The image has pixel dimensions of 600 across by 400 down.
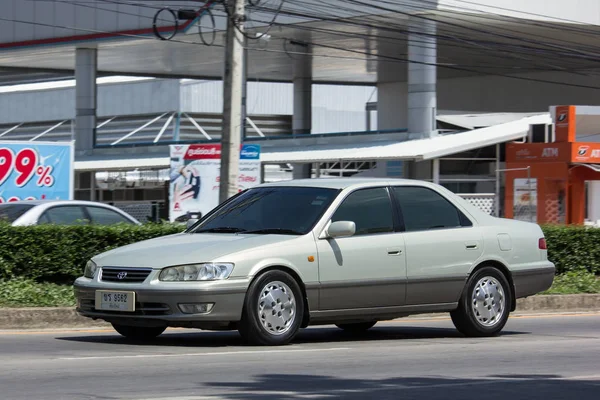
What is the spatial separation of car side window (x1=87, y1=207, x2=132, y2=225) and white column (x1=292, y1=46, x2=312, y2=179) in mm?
29780

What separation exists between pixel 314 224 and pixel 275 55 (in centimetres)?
3611

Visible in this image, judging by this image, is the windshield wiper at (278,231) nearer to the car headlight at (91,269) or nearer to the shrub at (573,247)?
the car headlight at (91,269)

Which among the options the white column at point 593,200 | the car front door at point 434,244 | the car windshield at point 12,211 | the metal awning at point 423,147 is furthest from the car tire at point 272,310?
the metal awning at point 423,147

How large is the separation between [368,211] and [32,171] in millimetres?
15680

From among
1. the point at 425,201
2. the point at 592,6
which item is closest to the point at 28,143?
the point at 425,201

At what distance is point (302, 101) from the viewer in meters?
52.4

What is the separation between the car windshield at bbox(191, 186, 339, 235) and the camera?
11.3m

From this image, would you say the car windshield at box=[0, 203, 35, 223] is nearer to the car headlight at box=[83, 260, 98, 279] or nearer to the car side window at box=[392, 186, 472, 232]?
the car headlight at box=[83, 260, 98, 279]

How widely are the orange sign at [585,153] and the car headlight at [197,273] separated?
2002 centimetres

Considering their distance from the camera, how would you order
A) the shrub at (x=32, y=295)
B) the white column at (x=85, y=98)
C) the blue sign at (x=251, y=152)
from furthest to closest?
the white column at (x=85, y=98) < the blue sign at (x=251, y=152) < the shrub at (x=32, y=295)

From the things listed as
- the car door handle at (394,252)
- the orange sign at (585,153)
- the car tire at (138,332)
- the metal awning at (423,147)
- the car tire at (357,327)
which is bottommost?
the car tire at (357,327)

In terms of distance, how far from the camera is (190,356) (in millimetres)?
10008

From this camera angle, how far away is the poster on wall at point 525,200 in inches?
1189

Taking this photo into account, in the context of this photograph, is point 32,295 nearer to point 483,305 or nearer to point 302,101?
point 483,305
